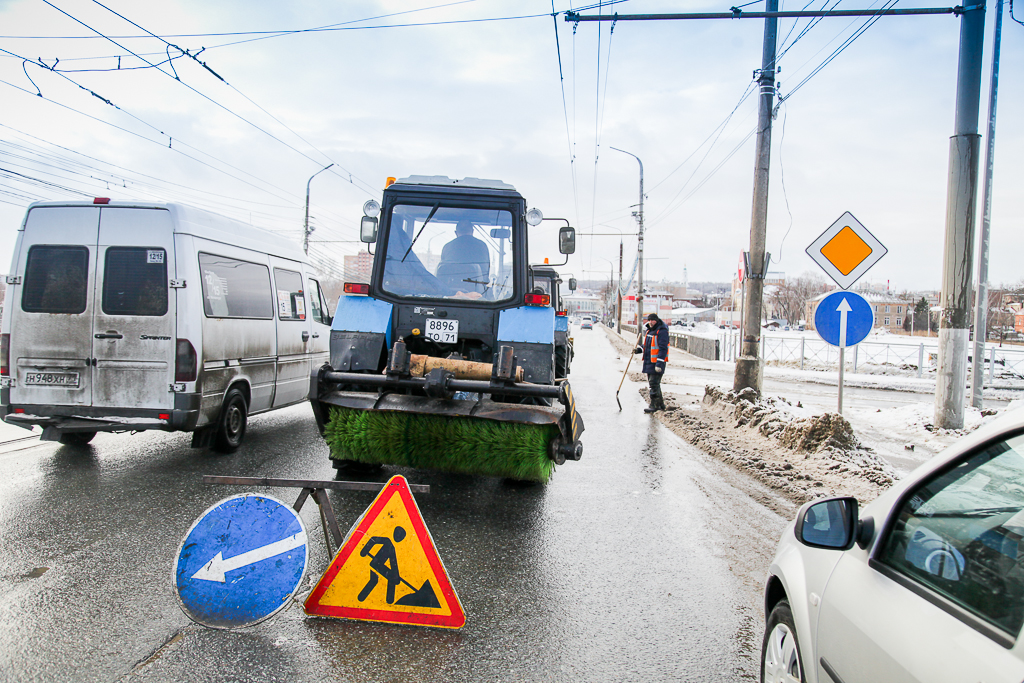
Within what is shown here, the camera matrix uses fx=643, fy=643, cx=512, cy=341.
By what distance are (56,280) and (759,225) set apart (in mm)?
10219

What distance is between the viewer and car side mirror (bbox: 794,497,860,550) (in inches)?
82.7

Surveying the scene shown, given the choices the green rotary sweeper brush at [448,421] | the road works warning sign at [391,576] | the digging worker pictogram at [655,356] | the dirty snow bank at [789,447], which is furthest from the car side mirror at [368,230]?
the digging worker pictogram at [655,356]

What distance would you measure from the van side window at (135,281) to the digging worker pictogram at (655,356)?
315 inches

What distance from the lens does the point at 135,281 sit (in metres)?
6.57

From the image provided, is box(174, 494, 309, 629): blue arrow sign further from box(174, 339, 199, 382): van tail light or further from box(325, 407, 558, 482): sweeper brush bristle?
box(174, 339, 199, 382): van tail light

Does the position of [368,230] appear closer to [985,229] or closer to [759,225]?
[759,225]

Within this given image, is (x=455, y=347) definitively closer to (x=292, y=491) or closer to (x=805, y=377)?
(x=292, y=491)

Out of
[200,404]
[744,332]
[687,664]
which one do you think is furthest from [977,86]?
[200,404]

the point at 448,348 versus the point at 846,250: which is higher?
the point at 846,250

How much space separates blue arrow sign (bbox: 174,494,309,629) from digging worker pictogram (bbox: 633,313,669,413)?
909 centimetres

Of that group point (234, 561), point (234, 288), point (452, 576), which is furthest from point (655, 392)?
point (234, 561)

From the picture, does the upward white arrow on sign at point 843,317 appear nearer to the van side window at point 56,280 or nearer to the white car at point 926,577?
the white car at point 926,577

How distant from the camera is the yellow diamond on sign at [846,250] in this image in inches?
309

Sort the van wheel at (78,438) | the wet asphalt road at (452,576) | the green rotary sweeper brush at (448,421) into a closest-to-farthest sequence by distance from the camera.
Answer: the wet asphalt road at (452,576), the green rotary sweeper brush at (448,421), the van wheel at (78,438)
